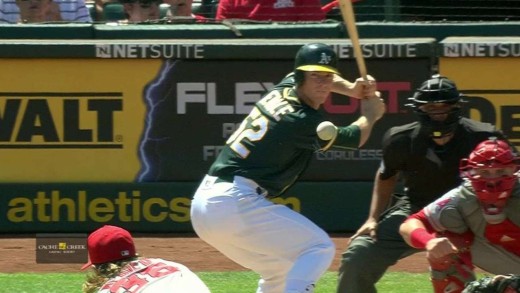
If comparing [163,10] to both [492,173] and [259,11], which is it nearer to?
[259,11]

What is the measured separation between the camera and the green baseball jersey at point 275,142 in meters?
5.96

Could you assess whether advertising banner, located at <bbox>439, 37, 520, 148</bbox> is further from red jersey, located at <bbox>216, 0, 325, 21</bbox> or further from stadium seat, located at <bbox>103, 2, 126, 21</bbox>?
stadium seat, located at <bbox>103, 2, 126, 21</bbox>

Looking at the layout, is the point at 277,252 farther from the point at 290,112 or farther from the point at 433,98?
the point at 433,98

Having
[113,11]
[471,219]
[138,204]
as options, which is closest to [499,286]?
[471,219]

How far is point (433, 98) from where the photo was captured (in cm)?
591

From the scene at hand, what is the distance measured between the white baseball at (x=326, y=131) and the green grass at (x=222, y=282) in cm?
187

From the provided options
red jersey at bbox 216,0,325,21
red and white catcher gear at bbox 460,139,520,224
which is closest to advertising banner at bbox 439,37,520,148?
red jersey at bbox 216,0,325,21

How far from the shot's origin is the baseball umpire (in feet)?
19.6

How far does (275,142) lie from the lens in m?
5.96

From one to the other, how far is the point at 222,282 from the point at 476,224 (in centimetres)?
304

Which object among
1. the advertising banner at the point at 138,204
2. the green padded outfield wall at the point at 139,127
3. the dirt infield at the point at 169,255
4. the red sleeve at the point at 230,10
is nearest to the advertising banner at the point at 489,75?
the green padded outfield wall at the point at 139,127

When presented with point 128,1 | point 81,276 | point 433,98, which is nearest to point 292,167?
point 433,98

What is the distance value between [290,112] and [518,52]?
384 centimetres

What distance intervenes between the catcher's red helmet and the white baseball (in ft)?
3.47
